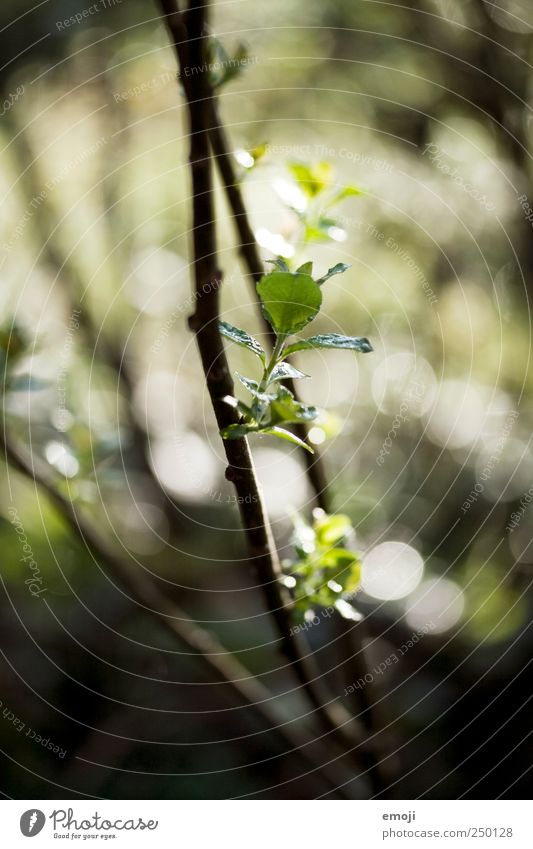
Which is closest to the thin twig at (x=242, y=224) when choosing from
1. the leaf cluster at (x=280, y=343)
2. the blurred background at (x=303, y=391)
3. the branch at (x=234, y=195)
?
the branch at (x=234, y=195)

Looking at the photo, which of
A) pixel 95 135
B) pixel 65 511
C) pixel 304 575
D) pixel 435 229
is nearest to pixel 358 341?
pixel 304 575

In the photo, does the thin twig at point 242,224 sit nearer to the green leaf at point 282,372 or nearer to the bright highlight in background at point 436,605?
the green leaf at point 282,372

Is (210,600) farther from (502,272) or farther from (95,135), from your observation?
(95,135)

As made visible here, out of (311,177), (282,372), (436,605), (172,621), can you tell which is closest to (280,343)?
(282,372)
